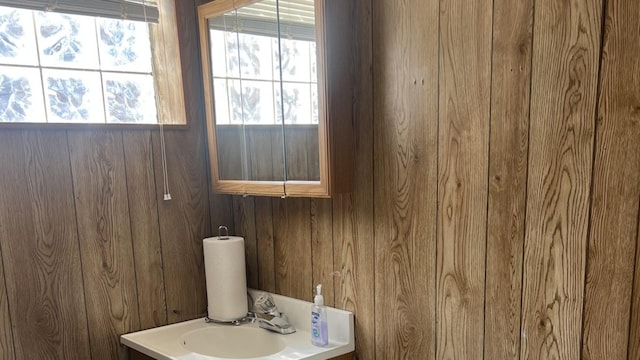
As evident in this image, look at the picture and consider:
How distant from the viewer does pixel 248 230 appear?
1.93 meters

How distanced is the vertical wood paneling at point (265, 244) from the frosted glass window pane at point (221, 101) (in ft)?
1.15

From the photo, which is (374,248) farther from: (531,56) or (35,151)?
(35,151)

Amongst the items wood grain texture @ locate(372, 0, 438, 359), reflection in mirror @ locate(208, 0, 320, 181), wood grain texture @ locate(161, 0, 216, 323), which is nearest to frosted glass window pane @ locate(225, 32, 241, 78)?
reflection in mirror @ locate(208, 0, 320, 181)

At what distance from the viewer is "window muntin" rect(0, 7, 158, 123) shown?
1.54m

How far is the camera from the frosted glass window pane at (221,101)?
1.79 metres

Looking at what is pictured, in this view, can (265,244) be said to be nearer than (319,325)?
No

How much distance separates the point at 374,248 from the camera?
148cm

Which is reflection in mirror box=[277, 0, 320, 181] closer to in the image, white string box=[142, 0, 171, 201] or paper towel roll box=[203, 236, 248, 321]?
paper towel roll box=[203, 236, 248, 321]

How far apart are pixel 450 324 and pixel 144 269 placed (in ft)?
3.84

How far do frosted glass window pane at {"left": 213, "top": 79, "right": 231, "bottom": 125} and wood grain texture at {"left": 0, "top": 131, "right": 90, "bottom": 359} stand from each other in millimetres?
553

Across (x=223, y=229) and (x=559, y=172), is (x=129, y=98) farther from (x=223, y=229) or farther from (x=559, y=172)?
(x=559, y=172)

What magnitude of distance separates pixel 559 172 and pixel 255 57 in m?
1.09

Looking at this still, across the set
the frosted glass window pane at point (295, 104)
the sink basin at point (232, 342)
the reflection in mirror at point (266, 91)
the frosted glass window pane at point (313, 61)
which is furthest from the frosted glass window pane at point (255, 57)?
the sink basin at point (232, 342)

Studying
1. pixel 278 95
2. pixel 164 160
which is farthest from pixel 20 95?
pixel 278 95
